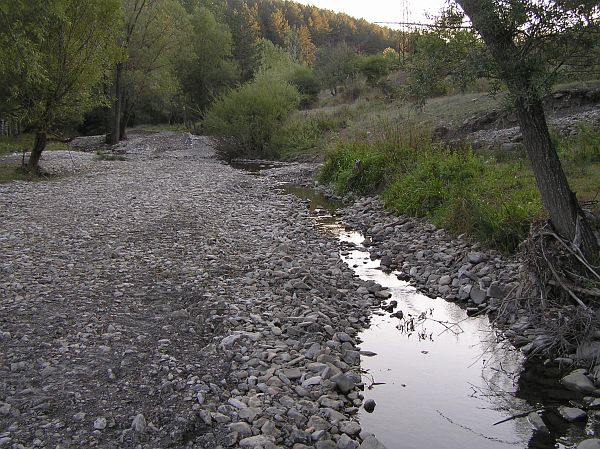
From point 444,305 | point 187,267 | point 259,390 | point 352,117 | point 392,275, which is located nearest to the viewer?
point 259,390

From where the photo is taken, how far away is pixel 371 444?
181 inches

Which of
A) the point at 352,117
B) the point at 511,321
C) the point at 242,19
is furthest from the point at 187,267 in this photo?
the point at 242,19

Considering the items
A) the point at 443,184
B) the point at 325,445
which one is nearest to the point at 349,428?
the point at 325,445

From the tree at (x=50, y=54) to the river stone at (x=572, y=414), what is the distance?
18944mm

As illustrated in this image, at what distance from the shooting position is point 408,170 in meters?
15.9

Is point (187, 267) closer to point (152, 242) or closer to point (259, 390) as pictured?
point (152, 242)

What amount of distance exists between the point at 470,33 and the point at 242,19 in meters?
67.3

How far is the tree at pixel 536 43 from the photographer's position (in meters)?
6.38

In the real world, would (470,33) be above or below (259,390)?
above

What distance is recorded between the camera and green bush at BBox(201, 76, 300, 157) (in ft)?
105

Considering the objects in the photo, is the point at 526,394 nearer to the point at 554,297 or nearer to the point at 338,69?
the point at 554,297

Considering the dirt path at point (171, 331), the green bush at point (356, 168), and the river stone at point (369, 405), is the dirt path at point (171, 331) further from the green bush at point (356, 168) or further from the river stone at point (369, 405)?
the green bush at point (356, 168)

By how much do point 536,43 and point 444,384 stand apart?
4257 mm

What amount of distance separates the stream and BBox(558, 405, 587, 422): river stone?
103 mm
